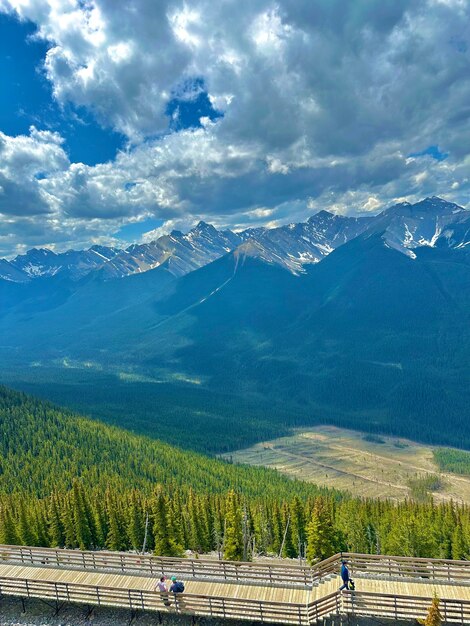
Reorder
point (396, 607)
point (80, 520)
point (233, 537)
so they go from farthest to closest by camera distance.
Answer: point (80, 520)
point (233, 537)
point (396, 607)

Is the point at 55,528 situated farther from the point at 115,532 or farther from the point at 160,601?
the point at 160,601

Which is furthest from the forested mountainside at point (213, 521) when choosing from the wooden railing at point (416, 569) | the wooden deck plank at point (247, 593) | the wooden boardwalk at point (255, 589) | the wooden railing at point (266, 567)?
the wooden railing at point (416, 569)

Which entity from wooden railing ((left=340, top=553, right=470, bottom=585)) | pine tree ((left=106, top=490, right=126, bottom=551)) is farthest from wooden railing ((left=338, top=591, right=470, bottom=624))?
pine tree ((left=106, top=490, right=126, bottom=551))

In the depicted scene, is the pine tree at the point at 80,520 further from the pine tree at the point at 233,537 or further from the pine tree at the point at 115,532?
the pine tree at the point at 233,537

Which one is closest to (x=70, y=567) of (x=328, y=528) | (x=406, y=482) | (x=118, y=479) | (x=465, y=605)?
(x=465, y=605)

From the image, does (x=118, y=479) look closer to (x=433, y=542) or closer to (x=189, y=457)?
(x=189, y=457)

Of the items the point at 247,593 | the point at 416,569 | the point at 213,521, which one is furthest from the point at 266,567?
the point at 213,521
